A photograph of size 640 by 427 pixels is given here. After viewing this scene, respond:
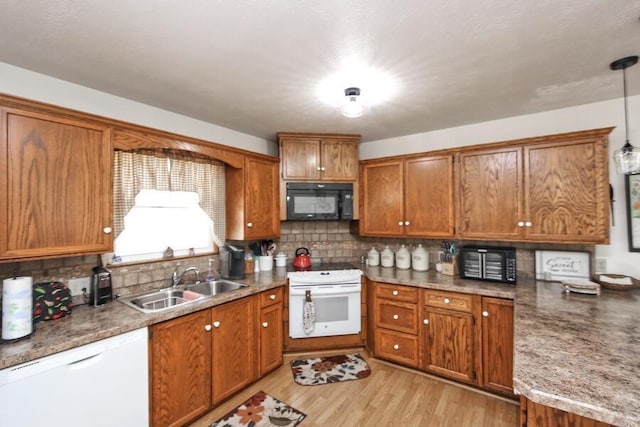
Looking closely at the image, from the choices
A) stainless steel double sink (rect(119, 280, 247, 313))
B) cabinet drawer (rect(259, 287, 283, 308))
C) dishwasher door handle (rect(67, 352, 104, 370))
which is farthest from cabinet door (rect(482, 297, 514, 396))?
dishwasher door handle (rect(67, 352, 104, 370))

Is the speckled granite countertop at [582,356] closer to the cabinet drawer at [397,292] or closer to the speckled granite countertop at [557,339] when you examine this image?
the speckled granite countertop at [557,339]

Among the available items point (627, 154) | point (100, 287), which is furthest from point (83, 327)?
point (627, 154)

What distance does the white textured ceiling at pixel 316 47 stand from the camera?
1269 millimetres

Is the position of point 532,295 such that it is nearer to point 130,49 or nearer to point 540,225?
point 540,225

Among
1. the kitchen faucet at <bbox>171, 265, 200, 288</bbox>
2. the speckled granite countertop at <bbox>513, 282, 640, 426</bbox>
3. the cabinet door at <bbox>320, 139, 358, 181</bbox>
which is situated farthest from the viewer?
the cabinet door at <bbox>320, 139, 358, 181</bbox>

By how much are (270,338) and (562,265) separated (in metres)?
2.66

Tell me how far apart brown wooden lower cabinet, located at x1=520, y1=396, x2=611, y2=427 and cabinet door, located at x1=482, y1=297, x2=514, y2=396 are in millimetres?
1345

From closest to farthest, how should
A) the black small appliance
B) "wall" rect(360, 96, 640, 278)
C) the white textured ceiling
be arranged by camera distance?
the white textured ceiling < the black small appliance < "wall" rect(360, 96, 640, 278)

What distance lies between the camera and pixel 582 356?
3.76 ft

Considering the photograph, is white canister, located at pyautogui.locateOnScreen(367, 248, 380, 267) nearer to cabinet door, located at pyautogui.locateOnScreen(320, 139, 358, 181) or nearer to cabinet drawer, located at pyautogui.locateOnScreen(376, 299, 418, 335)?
cabinet drawer, located at pyautogui.locateOnScreen(376, 299, 418, 335)

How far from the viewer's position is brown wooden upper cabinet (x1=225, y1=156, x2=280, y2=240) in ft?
9.22

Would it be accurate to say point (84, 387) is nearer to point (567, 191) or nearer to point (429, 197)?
point (429, 197)

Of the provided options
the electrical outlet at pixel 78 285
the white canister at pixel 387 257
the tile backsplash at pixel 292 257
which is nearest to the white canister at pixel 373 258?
the white canister at pixel 387 257

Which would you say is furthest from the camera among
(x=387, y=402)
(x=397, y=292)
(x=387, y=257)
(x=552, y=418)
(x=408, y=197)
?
(x=387, y=257)
